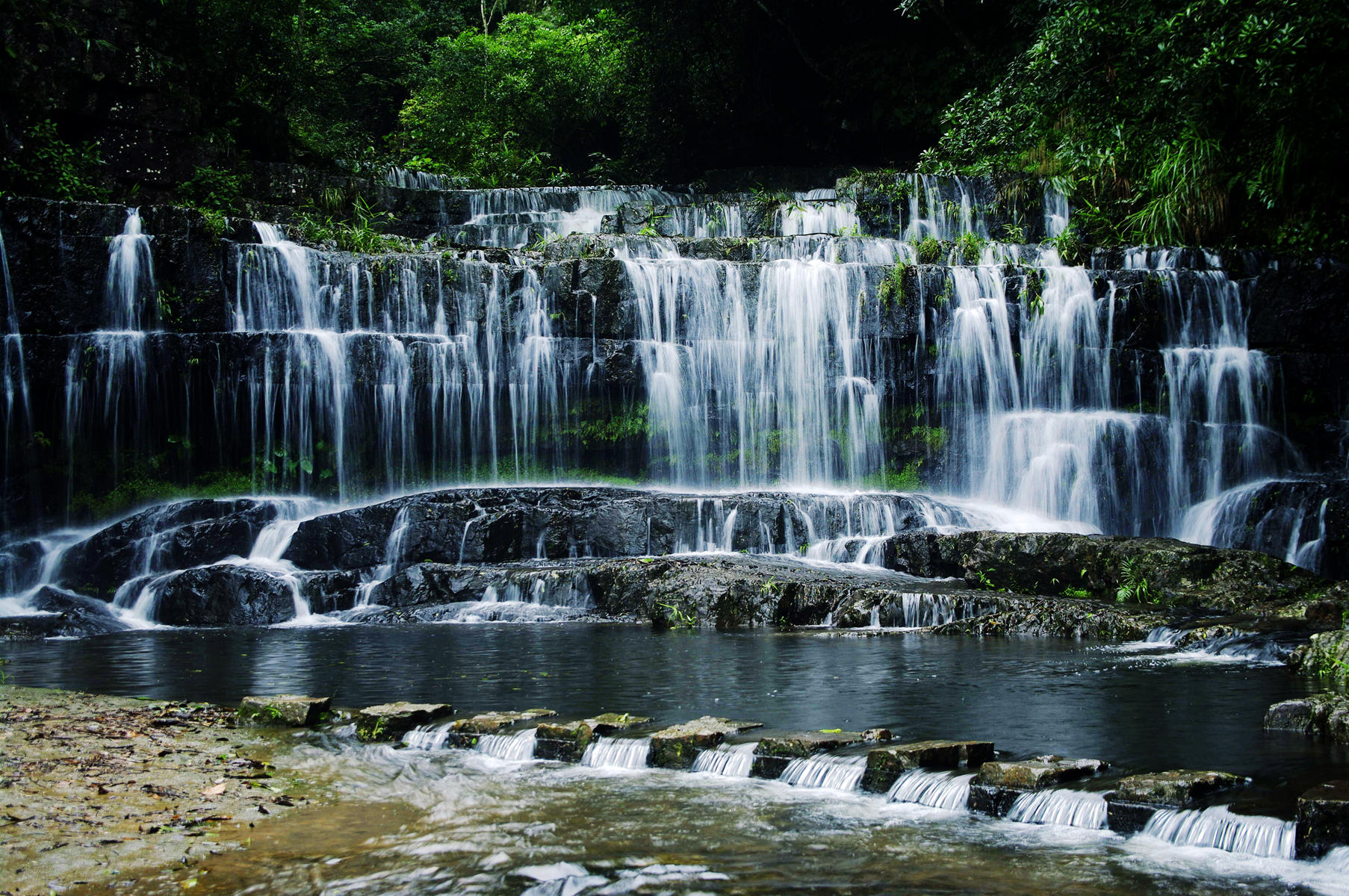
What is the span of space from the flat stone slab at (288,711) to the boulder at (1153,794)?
4.31m

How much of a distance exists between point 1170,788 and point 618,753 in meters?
2.52

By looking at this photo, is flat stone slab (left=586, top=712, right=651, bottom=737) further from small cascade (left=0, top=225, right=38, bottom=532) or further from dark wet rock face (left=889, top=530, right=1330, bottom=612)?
small cascade (left=0, top=225, right=38, bottom=532)

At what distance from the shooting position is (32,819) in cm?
395

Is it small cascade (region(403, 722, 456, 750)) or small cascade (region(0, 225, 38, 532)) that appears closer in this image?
small cascade (region(403, 722, 456, 750))

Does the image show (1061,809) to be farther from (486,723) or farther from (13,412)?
(13,412)

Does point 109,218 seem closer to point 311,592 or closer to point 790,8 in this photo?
point 311,592

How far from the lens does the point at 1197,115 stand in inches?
714

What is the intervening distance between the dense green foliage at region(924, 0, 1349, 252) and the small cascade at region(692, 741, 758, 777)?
1408 centimetres

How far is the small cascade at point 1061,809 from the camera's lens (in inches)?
157

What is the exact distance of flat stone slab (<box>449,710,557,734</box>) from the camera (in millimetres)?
5668

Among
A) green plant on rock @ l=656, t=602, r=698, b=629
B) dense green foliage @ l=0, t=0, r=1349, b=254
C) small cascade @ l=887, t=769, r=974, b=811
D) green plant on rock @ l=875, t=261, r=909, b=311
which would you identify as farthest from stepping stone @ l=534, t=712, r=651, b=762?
dense green foliage @ l=0, t=0, r=1349, b=254

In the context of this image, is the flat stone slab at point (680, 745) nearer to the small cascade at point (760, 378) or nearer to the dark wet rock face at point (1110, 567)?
the dark wet rock face at point (1110, 567)

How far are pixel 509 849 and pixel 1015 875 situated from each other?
175cm

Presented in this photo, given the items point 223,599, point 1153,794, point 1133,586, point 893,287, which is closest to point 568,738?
point 1153,794
